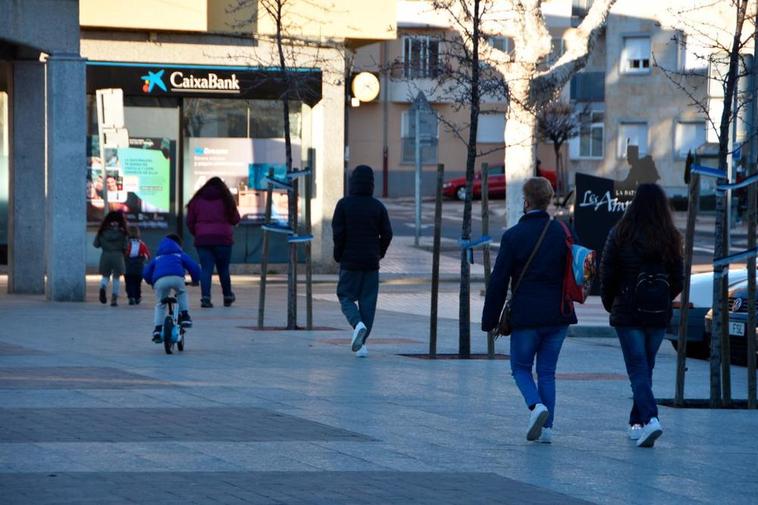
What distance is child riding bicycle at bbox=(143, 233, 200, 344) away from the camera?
15.0m

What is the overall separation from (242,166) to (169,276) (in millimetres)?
13247

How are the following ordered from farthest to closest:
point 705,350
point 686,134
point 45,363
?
point 686,134
point 705,350
point 45,363

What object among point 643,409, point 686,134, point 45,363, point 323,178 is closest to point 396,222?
point 686,134

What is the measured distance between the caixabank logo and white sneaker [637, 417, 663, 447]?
18480mm

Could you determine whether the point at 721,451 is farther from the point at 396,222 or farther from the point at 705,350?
the point at 396,222

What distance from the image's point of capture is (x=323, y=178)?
28250mm

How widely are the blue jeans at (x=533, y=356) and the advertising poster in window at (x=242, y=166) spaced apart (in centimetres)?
1837

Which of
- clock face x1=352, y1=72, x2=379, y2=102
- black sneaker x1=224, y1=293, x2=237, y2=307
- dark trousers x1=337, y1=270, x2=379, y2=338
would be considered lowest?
black sneaker x1=224, y1=293, x2=237, y2=307

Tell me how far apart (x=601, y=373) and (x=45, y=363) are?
16.0ft

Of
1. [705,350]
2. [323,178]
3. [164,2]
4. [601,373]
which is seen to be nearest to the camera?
[601,373]

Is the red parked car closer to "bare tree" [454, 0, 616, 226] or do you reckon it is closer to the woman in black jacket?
"bare tree" [454, 0, 616, 226]

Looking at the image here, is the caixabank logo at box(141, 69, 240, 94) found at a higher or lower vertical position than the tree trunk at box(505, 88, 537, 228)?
higher

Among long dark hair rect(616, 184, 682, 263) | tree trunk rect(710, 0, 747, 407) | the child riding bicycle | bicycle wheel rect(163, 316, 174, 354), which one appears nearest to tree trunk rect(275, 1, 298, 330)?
the child riding bicycle

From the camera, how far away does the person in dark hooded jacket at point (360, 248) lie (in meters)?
15.2
